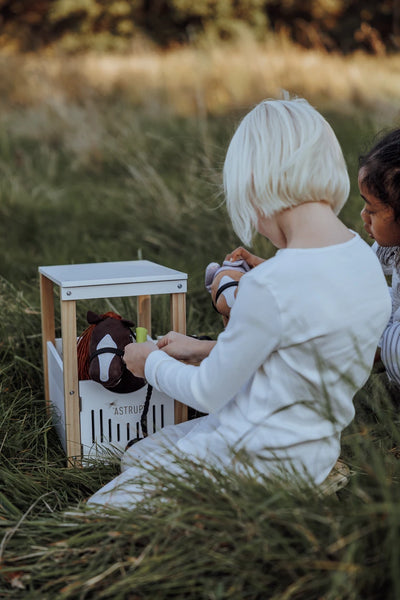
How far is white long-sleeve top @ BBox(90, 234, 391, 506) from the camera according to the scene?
1.48 meters

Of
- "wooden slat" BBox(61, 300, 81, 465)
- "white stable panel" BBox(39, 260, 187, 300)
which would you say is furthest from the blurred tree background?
"wooden slat" BBox(61, 300, 81, 465)

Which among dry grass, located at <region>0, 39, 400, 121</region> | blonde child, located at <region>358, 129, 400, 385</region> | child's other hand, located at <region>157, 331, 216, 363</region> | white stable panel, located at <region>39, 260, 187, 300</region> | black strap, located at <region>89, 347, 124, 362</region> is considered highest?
dry grass, located at <region>0, 39, 400, 121</region>

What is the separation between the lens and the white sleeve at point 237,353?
148cm

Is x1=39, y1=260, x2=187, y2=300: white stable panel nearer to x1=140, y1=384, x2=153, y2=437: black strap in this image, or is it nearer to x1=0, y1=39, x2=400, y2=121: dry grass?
x1=140, y1=384, x2=153, y2=437: black strap

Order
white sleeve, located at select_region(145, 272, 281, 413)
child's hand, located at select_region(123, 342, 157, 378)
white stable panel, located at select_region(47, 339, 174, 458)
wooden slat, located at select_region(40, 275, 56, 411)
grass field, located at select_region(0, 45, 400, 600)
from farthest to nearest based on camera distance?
1. wooden slat, located at select_region(40, 275, 56, 411)
2. white stable panel, located at select_region(47, 339, 174, 458)
3. child's hand, located at select_region(123, 342, 157, 378)
4. white sleeve, located at select_region(145, 272, 281, 413)
5. grass field, located at select_region(0, 45, 400, 600)

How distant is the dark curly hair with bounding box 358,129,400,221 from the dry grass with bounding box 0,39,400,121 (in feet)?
9.97

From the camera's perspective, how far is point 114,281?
2127mm

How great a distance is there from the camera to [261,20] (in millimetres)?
18172

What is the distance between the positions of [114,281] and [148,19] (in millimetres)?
19196

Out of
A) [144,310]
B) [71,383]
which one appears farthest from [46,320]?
[71,383]

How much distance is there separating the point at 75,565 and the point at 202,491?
327 millimetres

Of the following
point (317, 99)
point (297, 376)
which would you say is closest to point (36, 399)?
point (297, 376)

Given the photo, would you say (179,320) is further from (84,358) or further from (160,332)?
(160,332)

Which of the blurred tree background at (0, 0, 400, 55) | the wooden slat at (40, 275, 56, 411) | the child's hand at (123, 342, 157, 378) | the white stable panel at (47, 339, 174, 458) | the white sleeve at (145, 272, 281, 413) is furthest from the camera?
the blurred tree background at (0, 0, 400, 55)
